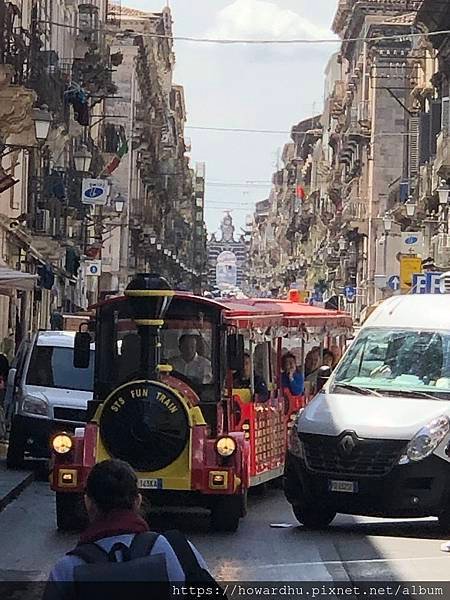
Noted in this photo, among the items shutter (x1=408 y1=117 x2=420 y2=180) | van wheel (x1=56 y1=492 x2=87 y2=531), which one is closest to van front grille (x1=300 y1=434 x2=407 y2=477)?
van wheel (x1=56 y1=492 x2=87 y2=531)

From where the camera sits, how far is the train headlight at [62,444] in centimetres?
1284

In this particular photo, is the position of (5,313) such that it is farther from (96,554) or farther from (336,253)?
(336,253)

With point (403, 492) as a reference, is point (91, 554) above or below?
above

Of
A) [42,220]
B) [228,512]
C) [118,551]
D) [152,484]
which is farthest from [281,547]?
[42,220]

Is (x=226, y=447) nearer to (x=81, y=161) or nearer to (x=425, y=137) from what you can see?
(x=81, y=161)

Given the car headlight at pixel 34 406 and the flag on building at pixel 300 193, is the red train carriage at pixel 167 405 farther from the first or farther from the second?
the flag on building at pixel 300 193

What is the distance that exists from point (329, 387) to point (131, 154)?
61218mm

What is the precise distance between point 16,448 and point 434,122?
32303 mm

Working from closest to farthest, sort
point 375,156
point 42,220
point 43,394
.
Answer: point 43,394
point 42,220
point 375,156

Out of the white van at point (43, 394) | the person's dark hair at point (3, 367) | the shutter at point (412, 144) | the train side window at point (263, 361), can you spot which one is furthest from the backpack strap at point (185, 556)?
the shutter at point (412, 144)

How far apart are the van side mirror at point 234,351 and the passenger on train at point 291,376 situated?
3.65 m

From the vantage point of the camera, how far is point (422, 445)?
487 inches

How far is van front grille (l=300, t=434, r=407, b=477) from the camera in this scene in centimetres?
1243

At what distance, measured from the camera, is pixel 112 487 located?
4.58 meters
